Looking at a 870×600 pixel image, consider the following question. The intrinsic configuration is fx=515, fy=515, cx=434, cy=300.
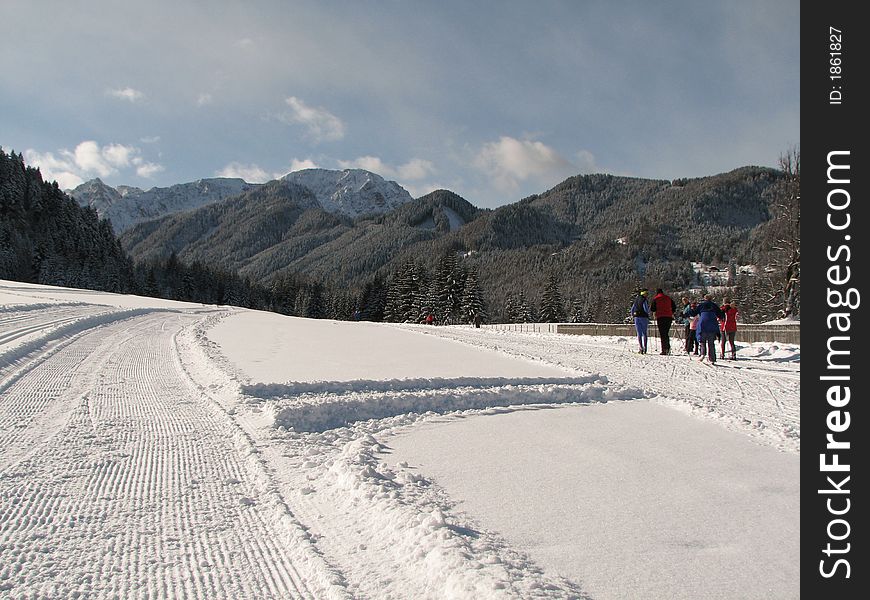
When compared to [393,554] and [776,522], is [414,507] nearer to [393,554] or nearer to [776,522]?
[393,554]

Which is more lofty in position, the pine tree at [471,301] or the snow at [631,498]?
the pine tree at [471,301]

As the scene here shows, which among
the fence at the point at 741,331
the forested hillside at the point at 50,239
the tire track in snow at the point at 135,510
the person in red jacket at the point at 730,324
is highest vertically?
the forested hillside at the point at 50,239

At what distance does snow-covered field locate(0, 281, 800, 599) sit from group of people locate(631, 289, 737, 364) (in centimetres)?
458

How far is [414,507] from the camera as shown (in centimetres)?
347

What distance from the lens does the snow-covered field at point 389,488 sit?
2709mm

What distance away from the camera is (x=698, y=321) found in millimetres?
13328

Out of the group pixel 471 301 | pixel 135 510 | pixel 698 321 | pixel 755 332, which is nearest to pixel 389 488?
pixel 135 510

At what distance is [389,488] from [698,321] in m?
11.9

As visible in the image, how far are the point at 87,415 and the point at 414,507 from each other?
14.7ft

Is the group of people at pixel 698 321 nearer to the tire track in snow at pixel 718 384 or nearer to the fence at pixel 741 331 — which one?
the tire track in snow at pixel 718 384

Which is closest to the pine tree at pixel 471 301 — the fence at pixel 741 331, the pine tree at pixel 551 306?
the pine tree at pixel 551 306

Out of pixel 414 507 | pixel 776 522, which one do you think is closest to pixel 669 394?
pixel 776 522

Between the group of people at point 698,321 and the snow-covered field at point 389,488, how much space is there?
458 cm
